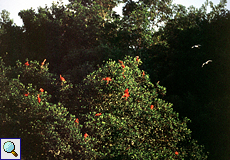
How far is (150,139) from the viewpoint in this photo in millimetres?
15055

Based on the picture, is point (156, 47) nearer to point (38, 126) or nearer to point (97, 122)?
point (97, 122)

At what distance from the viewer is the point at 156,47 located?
87.4 feet

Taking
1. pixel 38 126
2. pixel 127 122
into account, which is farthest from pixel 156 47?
pixel 38 126

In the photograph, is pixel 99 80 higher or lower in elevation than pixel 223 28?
lower

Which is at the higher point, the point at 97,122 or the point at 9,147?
the point at 97,122

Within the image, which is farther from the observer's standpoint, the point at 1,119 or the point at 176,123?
the point at 176,123

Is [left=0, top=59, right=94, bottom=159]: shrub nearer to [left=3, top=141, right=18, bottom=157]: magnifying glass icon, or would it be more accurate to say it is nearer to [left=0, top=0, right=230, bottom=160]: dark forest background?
[left=3, top=141, right=18, bottom=157]: magnifying glass icon

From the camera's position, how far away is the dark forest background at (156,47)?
2017 centimetres

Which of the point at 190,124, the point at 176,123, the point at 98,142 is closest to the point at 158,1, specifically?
the point at 190,124

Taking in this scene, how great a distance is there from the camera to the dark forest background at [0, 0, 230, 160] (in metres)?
20.2

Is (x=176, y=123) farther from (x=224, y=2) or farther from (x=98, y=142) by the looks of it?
(x=224, y=2)

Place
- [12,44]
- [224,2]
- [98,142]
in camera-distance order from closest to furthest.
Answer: [98,142]
[224,2]
[12,44]

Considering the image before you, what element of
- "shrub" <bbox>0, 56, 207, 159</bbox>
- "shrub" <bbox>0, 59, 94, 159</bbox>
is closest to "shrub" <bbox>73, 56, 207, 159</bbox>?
"shrub" <bbox>0, 56, 207, 159</bbox>

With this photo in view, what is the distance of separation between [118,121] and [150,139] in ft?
7.23
